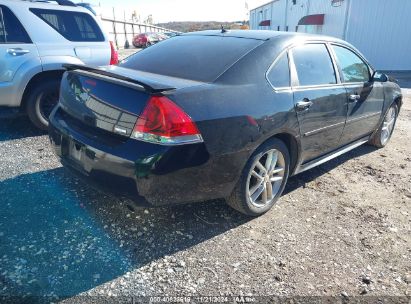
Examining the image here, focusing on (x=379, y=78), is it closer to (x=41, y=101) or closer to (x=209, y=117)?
(x=209, y=117)

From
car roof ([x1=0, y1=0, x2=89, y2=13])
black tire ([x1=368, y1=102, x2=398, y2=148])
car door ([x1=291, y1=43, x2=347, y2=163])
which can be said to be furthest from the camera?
black tire ([x1=368, y1=102, x2=398, y2=148])

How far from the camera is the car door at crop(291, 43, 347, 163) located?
317 centimetres

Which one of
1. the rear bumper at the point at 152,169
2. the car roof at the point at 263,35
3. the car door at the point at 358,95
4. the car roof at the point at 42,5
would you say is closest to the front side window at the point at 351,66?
the car door at the point at 358,95

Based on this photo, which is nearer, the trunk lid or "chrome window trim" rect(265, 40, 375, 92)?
the trunk lid

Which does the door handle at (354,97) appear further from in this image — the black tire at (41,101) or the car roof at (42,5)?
the car roof at (42,5)

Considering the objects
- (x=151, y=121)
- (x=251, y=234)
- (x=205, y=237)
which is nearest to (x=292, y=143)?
(x=251, y=234)

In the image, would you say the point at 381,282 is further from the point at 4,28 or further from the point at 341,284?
the point at 4,28

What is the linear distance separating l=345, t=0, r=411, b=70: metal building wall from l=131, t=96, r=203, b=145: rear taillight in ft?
57.3

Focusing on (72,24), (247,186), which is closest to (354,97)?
(247,186)

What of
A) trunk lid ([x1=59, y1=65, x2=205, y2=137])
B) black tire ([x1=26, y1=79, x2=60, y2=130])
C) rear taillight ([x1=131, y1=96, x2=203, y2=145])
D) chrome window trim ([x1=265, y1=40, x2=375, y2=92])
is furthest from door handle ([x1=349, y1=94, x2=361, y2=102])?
black tire ([x1=26, y1=79, x2=60, y2=130])

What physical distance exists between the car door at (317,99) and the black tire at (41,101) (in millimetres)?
3487

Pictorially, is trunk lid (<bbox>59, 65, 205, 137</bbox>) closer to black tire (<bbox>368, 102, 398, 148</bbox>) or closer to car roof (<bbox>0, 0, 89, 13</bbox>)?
car roof (<bbox>0, 0, 89, 13</bbox>)

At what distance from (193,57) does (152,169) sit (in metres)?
1.30

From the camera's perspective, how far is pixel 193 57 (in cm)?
308
